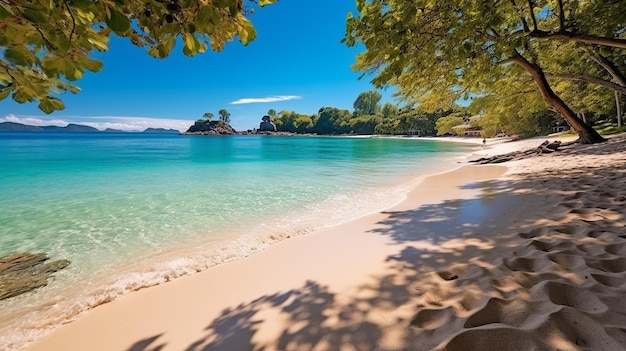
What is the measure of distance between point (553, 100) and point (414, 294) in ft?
44.4

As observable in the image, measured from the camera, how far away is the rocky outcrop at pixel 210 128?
165250 millimetres

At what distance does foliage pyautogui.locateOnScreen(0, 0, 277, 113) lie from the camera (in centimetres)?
123

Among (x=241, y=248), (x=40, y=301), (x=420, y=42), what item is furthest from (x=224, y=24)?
(x=40, y=301)

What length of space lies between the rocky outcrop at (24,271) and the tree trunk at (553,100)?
1300cm

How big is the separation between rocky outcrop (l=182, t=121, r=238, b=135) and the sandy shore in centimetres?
17082

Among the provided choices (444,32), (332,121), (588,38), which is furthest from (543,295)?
(332,121)

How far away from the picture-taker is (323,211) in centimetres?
832

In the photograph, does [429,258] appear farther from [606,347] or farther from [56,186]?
[56,186]

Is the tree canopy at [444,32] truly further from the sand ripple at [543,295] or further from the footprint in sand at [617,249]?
the footprint in sand at [617,249]

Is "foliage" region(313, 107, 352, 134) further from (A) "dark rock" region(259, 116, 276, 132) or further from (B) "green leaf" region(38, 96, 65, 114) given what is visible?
(B) "green leaf" region(38, 96, 65, 114)

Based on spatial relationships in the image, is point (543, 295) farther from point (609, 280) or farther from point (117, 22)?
point (117, 22)

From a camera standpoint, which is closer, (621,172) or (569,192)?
(569,192)

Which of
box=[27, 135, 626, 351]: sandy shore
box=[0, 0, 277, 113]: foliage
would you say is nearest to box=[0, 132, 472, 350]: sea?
box=[27, 135, 626, 351]: sandy shore

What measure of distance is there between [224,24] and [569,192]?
7.15 meters
